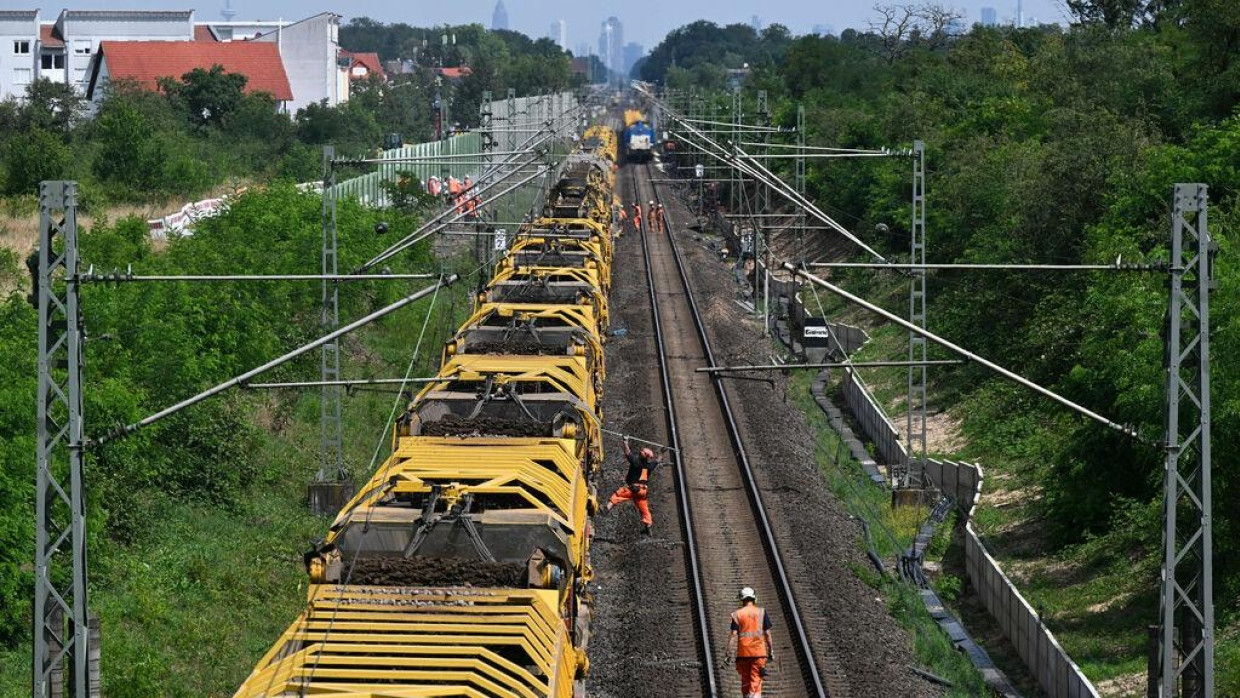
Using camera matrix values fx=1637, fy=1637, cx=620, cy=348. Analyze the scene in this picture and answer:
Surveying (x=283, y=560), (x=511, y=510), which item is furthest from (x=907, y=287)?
(x=511, y=510)

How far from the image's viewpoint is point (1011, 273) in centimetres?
3588

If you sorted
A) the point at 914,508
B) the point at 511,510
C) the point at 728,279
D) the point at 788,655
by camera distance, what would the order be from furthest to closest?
the point at 728,279 < the point at 914,508 < the point at 788,655 < the point at 511,510

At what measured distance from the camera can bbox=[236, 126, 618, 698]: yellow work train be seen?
1065cm

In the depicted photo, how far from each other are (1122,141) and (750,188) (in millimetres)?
39561

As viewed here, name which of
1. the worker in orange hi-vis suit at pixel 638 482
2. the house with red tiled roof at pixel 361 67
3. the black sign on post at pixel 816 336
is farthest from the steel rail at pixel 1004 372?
the house with red tiled roof at pixel 361 67

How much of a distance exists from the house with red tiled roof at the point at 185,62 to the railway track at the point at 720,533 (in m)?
55.6

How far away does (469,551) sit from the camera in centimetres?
1396

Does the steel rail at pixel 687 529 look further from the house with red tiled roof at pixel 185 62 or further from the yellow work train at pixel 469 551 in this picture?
the house with red tiled roof at pixel 185 62

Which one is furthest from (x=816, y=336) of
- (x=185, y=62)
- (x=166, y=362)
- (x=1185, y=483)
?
(x=185, y=62)

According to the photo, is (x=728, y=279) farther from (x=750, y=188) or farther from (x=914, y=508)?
(x=914, y=508)

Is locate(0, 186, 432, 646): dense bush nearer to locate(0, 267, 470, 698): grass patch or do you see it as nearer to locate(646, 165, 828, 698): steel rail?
locate(0, 267, 470, 698): grass patch

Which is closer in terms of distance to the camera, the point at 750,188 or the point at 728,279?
the point at 728,279

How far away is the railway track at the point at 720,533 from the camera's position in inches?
740

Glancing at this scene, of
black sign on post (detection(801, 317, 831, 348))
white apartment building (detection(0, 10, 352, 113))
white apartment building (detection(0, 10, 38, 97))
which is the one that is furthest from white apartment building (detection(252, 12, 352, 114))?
black sign on post (detection(801, 317, 831, 348))
